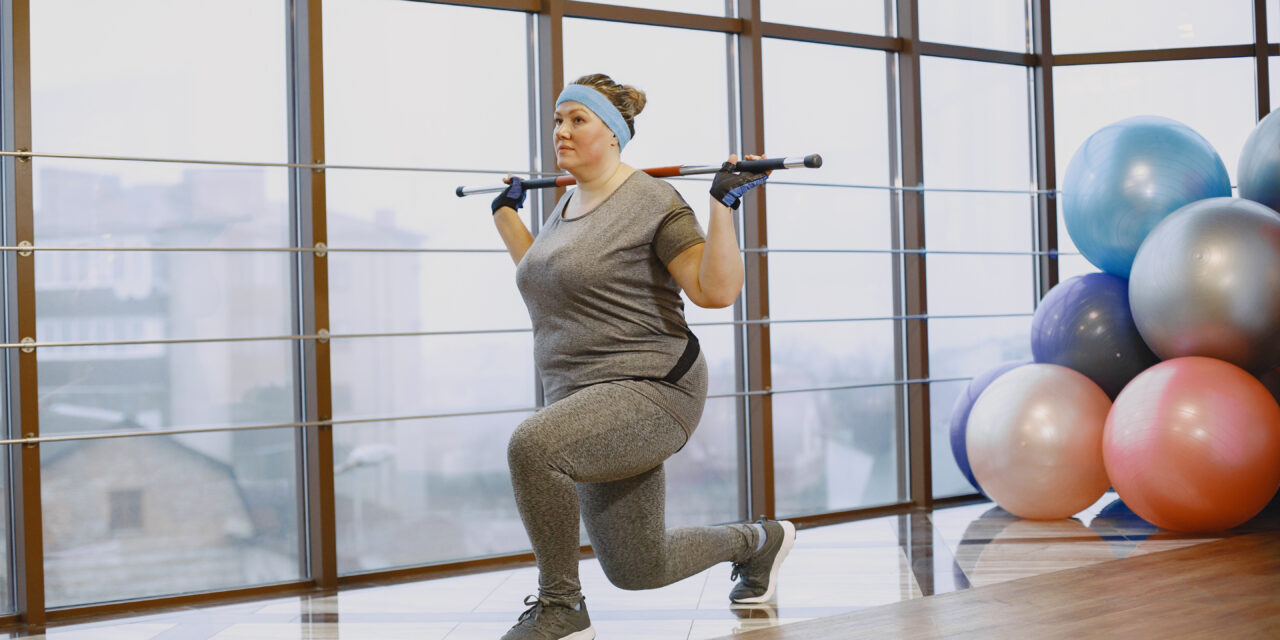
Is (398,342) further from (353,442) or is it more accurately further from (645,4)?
(645,4)

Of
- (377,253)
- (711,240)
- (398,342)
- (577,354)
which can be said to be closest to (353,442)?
(398,342)

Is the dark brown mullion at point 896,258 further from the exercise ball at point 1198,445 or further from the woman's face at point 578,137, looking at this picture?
the woman's face at point 578,137

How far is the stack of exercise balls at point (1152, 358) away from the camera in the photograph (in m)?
3.28

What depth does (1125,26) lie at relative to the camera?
14.9ft

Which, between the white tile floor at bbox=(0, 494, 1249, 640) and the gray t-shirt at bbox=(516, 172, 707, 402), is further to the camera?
the white tile floor at bbox=(0, 494, 1249, 640)

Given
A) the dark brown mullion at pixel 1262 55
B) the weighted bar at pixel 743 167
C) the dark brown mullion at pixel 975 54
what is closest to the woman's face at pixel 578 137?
the weighted bar at pixel 743 167

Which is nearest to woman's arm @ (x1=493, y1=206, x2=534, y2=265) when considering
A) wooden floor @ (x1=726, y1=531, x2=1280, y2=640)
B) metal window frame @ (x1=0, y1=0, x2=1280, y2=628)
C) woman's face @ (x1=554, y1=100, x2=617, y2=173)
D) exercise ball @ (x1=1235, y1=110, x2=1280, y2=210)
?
woman's face @ (x1=554, y1=100, x2=617, y2=173)

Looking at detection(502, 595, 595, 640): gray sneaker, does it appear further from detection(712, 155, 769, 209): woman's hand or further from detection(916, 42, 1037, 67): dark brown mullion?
detection(916, 42, 1037, 67): dark brown mullion

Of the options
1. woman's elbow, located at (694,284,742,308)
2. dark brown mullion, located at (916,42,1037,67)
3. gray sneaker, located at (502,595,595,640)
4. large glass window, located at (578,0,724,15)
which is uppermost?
large glass window, located at (578,0,724,15)

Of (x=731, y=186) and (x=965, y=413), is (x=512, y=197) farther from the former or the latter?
(x=965, y=413)

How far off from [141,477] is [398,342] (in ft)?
2.60

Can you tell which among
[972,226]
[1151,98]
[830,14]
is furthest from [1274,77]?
[830,14]

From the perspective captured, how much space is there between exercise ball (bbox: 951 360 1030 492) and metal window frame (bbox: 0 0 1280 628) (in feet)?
0.72

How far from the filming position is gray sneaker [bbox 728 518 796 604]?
2.72 metres
